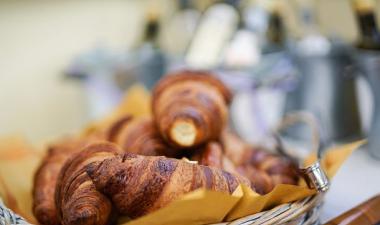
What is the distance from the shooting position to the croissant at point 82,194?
0.34 m

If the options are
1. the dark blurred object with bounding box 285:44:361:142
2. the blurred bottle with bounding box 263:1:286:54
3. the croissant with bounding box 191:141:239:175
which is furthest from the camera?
the blurred bottle with bounding box 263:1:286:54

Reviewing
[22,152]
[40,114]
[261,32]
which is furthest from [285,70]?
[40,114]

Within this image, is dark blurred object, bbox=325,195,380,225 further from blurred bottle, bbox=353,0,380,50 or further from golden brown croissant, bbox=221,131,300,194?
blurred bottle, bbox=353,0,380,50

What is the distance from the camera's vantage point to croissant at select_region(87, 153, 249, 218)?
0.34m

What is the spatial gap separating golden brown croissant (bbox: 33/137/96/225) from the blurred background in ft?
0.62

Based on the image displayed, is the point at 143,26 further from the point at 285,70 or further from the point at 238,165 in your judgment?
the point at 238,165

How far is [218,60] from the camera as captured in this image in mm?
709

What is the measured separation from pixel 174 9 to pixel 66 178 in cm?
68

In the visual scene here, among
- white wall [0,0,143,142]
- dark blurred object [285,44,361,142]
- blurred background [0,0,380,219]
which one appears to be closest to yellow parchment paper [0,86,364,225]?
blurred background [0,0,380,219]

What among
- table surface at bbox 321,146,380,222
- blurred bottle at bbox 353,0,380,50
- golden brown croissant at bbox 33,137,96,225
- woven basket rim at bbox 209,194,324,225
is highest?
blurred bottle at bbox 353,0,380,50

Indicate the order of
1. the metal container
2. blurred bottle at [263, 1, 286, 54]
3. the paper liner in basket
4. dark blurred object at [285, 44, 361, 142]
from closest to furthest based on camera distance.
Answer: the paper liner in basket → the metal container → dark blurred object at [285, 44, 361, 142] → blurred bottle at [263, 1, 286, 54]

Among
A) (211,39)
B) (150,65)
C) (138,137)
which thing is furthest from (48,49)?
(138,137)

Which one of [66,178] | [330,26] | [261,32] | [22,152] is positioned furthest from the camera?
[330,26]

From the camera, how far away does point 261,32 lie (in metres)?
0.79
